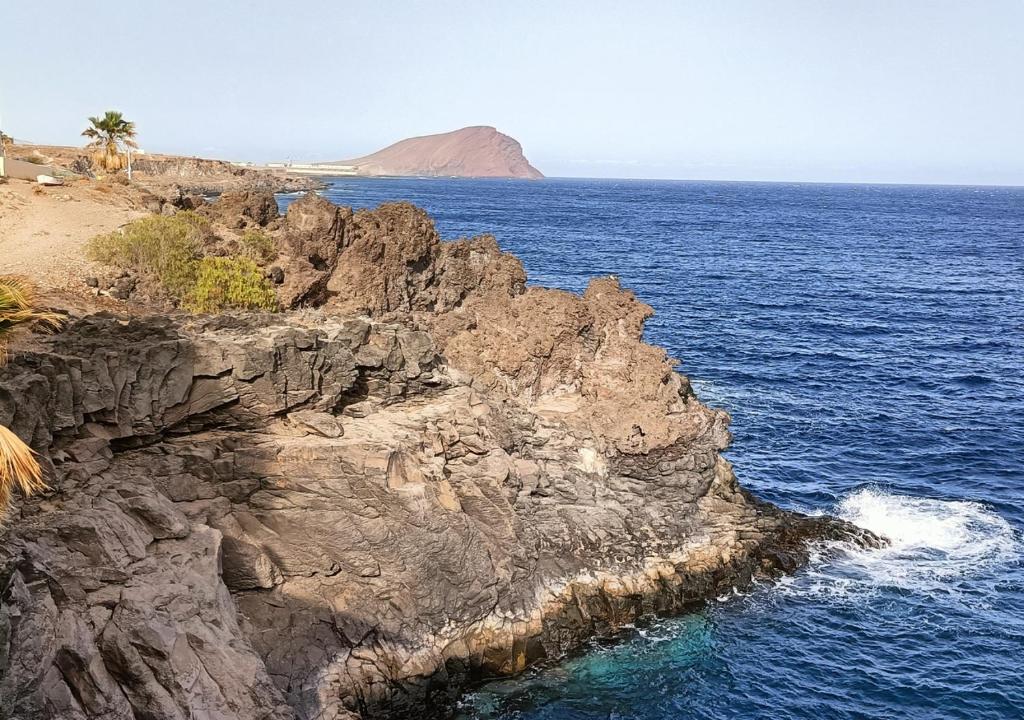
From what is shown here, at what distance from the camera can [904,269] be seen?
99688 millimetres

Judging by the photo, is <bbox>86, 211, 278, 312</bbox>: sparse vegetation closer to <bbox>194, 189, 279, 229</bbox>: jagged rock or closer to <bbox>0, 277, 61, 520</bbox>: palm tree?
<bbox>0, 277, 61, 520</bbox>: palm tree

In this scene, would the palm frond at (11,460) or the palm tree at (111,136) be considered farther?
the palm tree at (111,136)

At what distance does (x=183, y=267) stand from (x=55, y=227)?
344 inches

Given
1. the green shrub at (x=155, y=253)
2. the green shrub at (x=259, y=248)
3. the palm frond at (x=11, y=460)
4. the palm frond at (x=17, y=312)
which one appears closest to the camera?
the palm frond at (x=11, y=460)

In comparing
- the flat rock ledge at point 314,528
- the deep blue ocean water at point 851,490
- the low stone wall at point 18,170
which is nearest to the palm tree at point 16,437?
the flat rock ledge at point 314,528

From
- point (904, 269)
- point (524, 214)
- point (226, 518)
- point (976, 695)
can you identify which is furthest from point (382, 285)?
point (524, 214)

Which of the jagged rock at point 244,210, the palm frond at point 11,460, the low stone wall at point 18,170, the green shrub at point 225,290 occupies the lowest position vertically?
the palm frond at point 11,460

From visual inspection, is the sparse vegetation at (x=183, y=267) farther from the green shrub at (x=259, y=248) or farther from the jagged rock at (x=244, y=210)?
the jagged rock at (x=244, y=210)

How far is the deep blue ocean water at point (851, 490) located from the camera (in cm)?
2519

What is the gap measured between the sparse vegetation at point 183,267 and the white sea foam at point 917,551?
22.5 m

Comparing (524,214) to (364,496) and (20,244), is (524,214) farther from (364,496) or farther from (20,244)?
(364,496)

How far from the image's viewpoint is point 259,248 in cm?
4131

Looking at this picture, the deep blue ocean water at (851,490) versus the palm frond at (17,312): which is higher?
the palm frond at (17,312)

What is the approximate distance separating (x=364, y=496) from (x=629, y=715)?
9.39m
